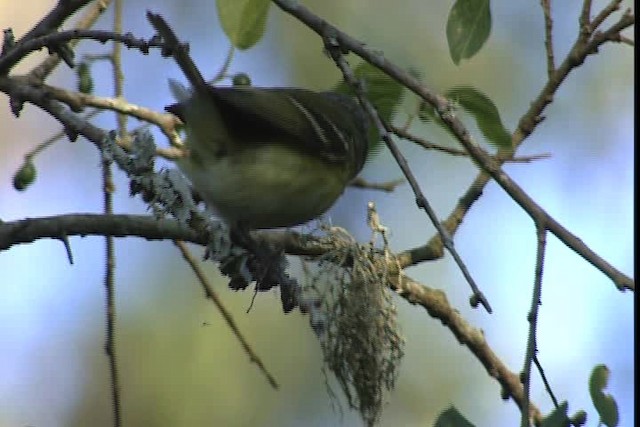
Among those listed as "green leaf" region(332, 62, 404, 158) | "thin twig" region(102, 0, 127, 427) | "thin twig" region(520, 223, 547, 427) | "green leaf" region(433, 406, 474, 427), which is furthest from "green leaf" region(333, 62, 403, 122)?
"green leaf" region(433, 406, 474, 427)

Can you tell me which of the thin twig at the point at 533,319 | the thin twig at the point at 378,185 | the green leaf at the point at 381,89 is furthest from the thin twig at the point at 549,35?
the thin twig at the point at 378,185

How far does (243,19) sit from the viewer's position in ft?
9.34

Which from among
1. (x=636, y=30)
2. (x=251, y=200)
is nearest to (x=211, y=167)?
(x=251, y=200)

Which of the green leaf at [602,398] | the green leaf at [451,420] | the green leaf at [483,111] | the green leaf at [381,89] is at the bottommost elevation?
the green leaf at [451,420]

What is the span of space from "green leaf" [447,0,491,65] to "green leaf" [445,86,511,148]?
10 centimetres

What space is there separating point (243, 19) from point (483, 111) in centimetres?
71

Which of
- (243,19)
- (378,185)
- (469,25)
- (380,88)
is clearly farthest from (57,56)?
(378,185)

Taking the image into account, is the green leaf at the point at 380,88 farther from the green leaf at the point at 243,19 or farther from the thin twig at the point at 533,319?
the thin twig at the point at 533,319

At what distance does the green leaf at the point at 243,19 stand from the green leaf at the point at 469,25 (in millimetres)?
555

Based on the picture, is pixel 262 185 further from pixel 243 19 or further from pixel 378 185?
pixel 378 185

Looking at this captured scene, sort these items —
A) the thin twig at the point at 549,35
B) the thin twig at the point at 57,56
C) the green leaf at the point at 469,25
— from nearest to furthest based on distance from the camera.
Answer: the green leaf at the point at 469,25
the thin twig at the point at 549,35
the thin twig at the point at 57,56

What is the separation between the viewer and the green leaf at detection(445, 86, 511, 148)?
2.61m

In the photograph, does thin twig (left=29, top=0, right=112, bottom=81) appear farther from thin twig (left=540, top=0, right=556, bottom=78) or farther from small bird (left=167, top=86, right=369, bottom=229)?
thin twig (left=540, top=0, right=556, bottom=78)

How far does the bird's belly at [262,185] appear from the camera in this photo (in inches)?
110
